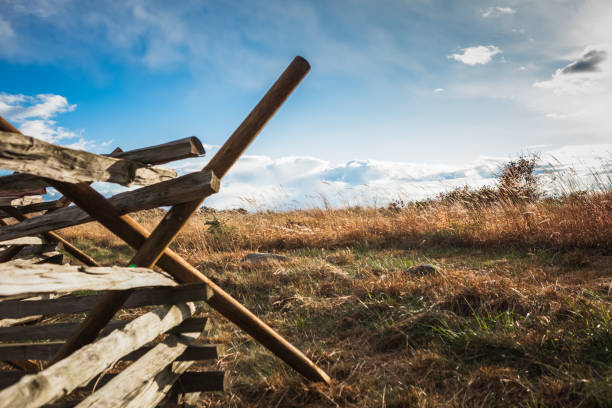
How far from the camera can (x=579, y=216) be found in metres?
5.67

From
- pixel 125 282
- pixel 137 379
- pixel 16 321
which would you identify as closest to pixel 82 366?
pixel 125 282

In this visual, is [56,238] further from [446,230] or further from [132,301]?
Answer: [446,230]

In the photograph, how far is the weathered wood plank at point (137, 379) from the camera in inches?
56.5

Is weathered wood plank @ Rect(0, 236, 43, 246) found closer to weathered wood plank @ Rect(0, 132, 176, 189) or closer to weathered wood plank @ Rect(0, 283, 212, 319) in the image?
weathered wood plank @ Rect(0, 283, 212, 319)

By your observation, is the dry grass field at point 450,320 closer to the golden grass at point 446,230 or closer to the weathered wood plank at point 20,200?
the golden grass at point 446,230

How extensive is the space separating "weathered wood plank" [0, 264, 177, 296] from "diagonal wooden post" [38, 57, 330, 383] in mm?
123

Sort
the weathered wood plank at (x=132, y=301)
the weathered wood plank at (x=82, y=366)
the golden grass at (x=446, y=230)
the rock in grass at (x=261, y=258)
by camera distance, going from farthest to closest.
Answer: the rock in grass at (x=261, y=258) < the golden grass at (x=446, y=230) < the weathered wood plank at (x=132, y=301) < the weathered wood plank at (x=82, y=366)

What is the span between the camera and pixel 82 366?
1.27 m

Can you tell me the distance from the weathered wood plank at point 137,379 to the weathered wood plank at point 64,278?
1.48ft

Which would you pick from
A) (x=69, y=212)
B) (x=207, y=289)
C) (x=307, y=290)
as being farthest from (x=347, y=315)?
(x=69, y=212)

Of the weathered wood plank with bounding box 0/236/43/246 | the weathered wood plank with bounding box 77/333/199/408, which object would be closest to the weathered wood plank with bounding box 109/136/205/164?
the weathered wood plank with bounding box 77/333/199/408

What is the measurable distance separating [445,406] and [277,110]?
6.48 feet

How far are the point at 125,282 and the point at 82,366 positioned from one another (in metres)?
0.33

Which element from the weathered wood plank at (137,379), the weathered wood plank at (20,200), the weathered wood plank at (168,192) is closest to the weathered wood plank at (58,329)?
the weathered wood plank at (137,379)
